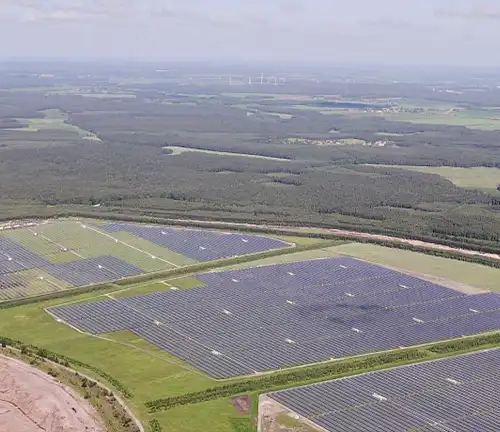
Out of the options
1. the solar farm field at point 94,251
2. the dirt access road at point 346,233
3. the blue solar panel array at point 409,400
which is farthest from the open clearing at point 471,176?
the blue solar panel array at point 409,400

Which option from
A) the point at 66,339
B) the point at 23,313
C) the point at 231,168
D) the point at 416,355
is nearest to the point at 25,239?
the point at 23,313

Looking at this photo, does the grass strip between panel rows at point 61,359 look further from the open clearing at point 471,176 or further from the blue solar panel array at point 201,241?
the open clearing at point 471,176

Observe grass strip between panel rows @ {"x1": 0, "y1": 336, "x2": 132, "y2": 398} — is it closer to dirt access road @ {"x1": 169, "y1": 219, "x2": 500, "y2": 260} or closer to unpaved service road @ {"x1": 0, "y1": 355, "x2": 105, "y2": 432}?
unpaved service road @ {"x1": 0, "y1": 355, "x2": 105, "y2": 432}

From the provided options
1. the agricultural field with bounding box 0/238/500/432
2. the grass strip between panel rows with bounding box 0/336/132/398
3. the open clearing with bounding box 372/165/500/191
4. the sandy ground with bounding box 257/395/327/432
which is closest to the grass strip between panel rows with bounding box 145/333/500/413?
the agricultural field with bounding box 0/238/500/432

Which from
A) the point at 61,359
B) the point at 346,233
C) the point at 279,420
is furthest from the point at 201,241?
the point at 279,420

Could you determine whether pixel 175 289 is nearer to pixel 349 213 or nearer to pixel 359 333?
pixel 359 333

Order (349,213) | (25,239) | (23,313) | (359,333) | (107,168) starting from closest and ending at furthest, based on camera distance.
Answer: (359,333) → (23,313) → (25,239) → (349,213) → (107,168)

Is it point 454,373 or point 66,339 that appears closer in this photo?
point 454,373
